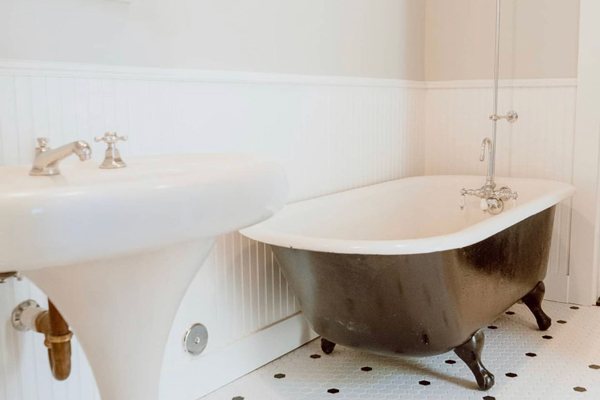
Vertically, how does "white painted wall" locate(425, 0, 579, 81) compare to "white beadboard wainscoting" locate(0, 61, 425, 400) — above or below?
above

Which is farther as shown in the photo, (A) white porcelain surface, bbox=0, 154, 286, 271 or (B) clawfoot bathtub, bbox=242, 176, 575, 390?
(B) clawfoot bathtub, bbox=242, 176, 575, 390

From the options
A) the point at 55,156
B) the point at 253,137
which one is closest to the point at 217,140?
the point at 253,137

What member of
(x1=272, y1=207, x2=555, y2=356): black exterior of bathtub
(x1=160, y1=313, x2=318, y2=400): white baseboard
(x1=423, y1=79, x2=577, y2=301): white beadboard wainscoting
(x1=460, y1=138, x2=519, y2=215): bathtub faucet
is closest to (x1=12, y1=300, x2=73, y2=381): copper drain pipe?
(x1=160, y1=313, x2=318, y2=400): white baseboard

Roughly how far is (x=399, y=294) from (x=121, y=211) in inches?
44.1

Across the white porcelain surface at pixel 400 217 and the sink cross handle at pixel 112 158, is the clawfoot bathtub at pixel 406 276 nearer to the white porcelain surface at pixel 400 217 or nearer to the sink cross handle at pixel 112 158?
the white porcelain surface at pixel 400 217

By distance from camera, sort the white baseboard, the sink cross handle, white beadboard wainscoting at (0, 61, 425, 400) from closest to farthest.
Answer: the sink cross handle, white beadboard wainscoting at (0, 61, 425, 400), the white baseboard

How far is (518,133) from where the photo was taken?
321 cm

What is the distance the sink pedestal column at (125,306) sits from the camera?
3.65ft

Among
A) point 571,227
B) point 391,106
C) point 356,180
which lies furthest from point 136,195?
point 571,227

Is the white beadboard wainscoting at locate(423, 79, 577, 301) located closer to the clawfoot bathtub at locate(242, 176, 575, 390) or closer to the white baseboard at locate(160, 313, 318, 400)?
the clawfoot bathtub at locate(242, 176, 575, 390)

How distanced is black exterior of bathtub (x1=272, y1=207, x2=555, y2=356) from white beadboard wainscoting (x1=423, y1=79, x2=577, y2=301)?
43.2 inches

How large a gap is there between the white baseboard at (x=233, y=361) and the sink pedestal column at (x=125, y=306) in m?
0.73

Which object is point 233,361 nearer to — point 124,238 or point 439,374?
point 439,374

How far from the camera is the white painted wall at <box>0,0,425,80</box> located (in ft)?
5.34
